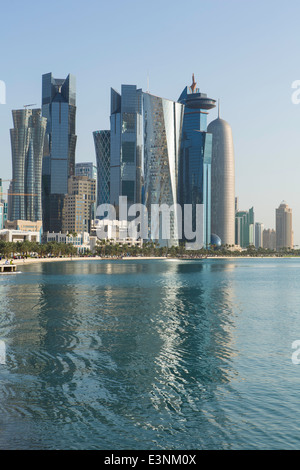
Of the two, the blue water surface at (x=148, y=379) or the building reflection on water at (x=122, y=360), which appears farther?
the building reflection on water at (x=122, y=360)

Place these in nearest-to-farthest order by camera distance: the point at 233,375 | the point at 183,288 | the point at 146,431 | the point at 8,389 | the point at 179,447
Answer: the point at 179,447
the point at 146,431
the point at 8,389
the point at 233,375
the point at 183,288

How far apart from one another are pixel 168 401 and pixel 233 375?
772 centimetres

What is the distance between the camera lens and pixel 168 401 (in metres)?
31.6

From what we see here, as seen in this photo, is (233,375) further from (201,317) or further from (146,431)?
(201,317)

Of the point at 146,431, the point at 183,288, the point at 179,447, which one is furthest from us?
the point at 183,288

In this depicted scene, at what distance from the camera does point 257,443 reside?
83.8 ft

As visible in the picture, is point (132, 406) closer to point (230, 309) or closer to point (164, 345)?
point (164, 345)

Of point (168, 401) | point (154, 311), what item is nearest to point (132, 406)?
point (168, 401)

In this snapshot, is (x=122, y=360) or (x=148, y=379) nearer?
(x=148, y=379)

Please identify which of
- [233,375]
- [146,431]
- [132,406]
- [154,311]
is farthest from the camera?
[154,311]

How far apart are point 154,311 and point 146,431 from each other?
4659 centimetres

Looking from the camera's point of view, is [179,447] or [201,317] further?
[201,317]

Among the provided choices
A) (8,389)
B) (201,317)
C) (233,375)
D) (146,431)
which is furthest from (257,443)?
(201,317)

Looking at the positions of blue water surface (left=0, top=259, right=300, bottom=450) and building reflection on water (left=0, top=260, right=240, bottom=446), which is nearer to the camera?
blue water surface (left=0, top=259, right=300, bottom=450)
